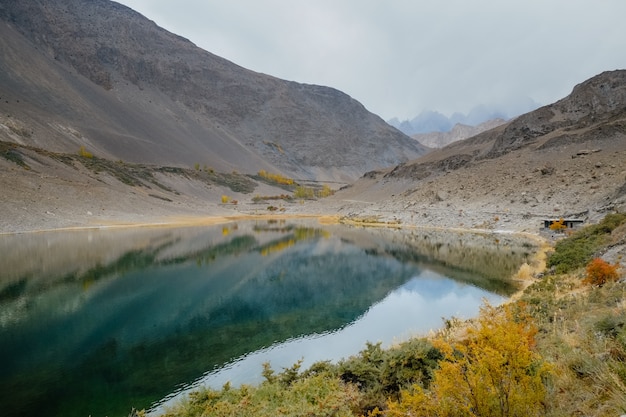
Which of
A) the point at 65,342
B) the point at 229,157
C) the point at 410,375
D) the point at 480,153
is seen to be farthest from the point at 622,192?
the point at 229,157

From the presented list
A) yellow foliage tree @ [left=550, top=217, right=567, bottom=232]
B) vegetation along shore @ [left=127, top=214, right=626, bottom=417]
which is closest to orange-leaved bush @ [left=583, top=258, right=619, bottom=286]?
vegetation along shore @ [left=127, top=214, right=626, bottom=417]

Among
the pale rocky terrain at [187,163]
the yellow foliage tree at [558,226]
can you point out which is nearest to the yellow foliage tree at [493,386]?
the pale rocky terrain at [187,163]

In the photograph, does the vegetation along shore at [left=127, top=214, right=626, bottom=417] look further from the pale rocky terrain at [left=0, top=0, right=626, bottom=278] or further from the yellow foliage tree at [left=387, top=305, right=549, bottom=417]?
the pale rocky terrain at [left=0, top=0, right=626, bottom=278]

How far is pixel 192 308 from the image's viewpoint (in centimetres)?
1977

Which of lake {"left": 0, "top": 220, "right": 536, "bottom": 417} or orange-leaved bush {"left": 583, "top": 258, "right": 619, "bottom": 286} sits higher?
→ orange-leaved bush {"left": 583, "top": 258, "right": 619, "bottom": 286}

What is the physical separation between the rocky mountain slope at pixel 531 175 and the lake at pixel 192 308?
1424 centimetres

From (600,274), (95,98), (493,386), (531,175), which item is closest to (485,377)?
(493,386)

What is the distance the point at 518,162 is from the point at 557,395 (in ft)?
242

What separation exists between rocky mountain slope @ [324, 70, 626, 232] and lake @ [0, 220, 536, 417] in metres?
14.2

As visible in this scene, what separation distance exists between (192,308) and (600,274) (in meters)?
17.5

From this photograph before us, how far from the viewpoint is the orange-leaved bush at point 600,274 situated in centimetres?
1314

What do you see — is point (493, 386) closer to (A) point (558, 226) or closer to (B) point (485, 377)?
(B) point (485, 377)

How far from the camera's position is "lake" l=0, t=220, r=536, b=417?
11305mm

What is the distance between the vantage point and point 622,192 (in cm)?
3806
